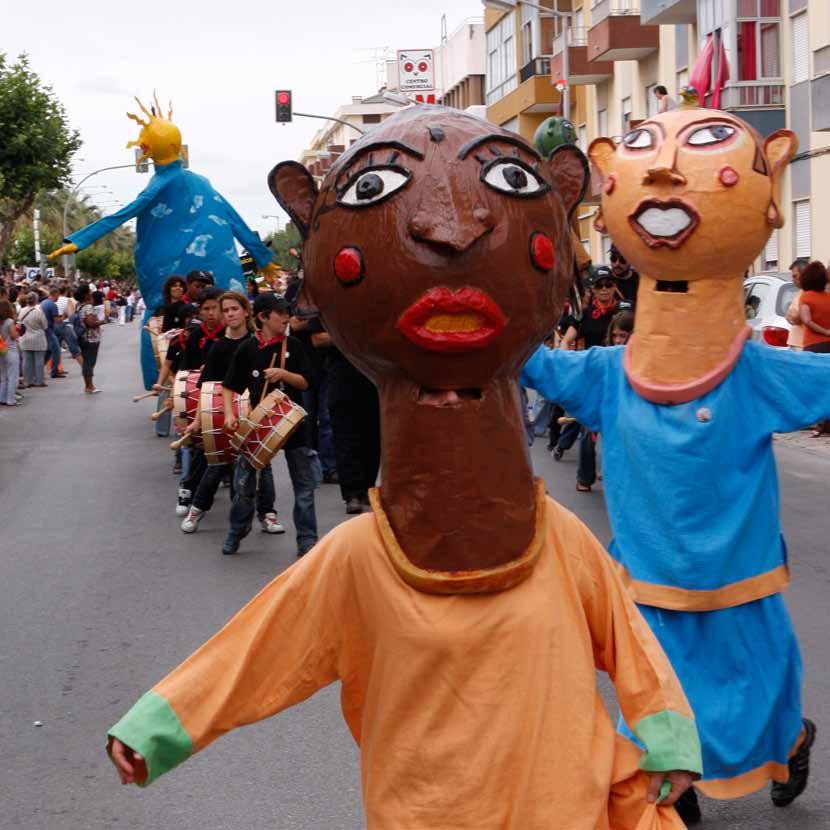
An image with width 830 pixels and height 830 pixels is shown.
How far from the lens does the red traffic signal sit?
103ft

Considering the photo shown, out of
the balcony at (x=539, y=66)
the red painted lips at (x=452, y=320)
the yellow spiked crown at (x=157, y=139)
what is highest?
the balcony at (x=539, y=66)

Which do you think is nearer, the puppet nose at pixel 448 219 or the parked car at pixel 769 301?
the puppet nose at pixel 448 219

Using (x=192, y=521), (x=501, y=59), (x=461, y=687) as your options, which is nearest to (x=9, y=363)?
(x=192, y=521)

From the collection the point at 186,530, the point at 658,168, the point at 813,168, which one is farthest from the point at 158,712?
the point at 813,168

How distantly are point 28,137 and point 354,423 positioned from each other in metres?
26.0

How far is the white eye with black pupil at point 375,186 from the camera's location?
2570 mm

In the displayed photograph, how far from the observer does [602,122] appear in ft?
123

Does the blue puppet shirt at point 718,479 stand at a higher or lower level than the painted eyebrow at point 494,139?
lower

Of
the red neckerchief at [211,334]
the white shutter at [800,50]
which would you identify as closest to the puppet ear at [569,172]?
the red neckerchief at [211,334]

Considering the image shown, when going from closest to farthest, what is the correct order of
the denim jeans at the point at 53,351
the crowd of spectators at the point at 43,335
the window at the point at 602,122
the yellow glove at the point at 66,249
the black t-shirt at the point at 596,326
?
1. the yellow glove at the point at 66,249
2. the black t-shirt at the point at 596,326
3. the crowd of spectators at the point at 43,335
4. the denim jeans at the point at 53,351
5. the window at the point at 602,122

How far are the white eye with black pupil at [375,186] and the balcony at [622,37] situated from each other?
1178 inches

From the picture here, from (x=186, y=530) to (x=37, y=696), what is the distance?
381 cm

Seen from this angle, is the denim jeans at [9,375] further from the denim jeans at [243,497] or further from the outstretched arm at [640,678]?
the outstretched arm at [640,678]

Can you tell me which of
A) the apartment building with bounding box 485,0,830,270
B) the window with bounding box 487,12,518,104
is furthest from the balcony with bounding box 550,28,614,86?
the window with bounding box 487,12,518,104
